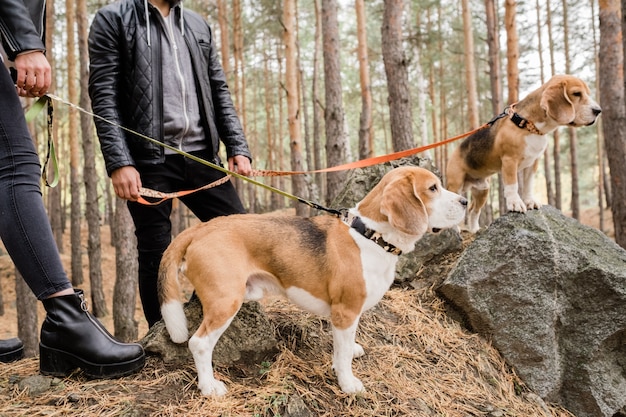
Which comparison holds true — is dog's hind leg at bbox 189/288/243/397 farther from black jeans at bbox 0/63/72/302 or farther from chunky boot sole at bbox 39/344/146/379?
black jeans at bbox 0/63/72/302

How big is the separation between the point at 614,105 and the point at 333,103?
231 inches

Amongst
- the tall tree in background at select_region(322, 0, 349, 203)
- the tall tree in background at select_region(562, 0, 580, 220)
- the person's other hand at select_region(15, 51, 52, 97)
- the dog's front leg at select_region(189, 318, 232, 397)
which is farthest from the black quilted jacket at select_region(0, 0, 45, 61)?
the tall tree in background at select_region(562, 0, 580, 220)

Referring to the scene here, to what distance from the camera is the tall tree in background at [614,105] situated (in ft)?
25.2

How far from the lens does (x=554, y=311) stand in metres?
4.14

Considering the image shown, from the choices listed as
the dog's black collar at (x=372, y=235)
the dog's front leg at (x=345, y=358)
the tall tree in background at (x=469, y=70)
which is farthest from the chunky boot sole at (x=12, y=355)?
the tall tree in background at (x=469, y=70)

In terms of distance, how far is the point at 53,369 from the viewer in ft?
8.96

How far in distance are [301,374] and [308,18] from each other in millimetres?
25393

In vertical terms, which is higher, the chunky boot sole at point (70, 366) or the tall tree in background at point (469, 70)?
the tall tree in background at point (469, 70)

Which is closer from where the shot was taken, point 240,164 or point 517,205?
point 240,164

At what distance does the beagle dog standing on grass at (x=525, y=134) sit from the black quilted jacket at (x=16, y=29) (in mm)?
3982

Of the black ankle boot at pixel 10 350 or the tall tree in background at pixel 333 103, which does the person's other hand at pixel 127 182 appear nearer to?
the black ankle boot at pixel 10 350

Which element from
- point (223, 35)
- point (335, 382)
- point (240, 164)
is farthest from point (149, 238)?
point (223, 35)

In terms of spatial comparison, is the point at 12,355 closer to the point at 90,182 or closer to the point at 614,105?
the point at 90,182

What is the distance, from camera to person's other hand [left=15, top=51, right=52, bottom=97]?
89.5 inches
